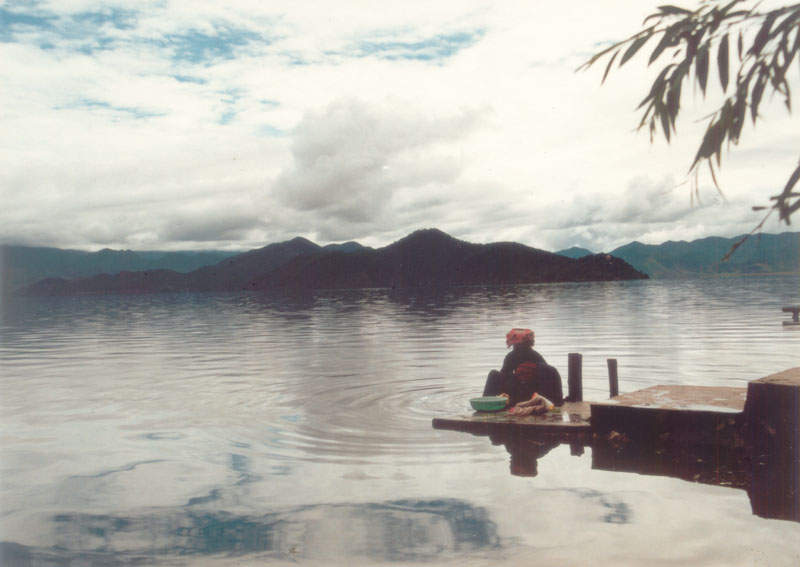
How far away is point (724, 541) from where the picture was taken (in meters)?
9.42

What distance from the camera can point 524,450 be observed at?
578 inches

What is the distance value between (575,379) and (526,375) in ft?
9.80

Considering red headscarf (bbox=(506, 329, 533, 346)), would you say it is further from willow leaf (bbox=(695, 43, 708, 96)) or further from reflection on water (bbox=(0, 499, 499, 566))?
willow leaf (bbox=(695, 43, 708, 96))

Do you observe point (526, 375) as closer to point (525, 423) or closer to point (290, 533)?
point (525, 423)

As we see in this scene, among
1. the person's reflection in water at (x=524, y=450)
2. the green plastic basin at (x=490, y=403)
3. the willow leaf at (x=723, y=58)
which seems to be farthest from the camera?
the green plastic basin at (x=490, y=403)

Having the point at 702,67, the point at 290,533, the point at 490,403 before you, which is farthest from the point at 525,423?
the point at 702,67

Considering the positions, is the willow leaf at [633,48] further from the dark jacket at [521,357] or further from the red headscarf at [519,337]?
the dark jacket at [521,357]

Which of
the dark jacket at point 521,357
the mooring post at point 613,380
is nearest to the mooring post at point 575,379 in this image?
the mooring post at point 613,380

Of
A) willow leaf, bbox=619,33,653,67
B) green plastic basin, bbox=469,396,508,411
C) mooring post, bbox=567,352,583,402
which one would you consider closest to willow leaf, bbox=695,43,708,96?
willow leaf, bbox=619,33,653,67

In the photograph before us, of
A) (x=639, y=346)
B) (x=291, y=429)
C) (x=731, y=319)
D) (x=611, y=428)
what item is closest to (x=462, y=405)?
(x=291, y=429)

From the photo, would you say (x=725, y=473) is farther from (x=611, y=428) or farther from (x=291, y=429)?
(x=291, y=429)

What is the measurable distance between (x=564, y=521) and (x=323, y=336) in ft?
143

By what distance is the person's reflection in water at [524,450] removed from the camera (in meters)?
13.4

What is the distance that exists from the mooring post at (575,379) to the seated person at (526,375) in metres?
1.95
